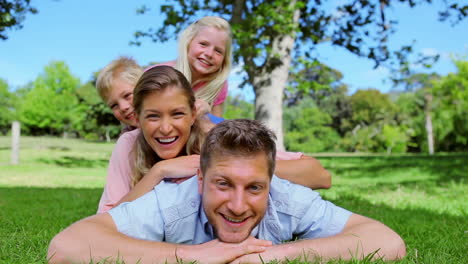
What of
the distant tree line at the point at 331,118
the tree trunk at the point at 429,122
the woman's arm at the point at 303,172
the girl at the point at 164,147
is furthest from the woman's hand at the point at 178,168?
the tree trunk at the point at 429,122

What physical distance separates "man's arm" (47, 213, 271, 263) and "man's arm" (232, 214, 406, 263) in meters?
0.08

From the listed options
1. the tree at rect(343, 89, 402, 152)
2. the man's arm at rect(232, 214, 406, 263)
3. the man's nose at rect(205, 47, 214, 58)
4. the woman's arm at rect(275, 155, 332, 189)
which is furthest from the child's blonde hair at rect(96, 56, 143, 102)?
the tree at rect(343, 89, 402, 152)

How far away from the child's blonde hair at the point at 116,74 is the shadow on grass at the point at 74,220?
4.36ft

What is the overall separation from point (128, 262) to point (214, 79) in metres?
2.06

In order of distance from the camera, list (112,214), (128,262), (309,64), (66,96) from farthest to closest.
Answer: (66,96)
(309,64)
(112,214)
(128,262)

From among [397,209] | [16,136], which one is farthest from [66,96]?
[397,209]

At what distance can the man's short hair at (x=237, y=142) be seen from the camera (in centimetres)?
254

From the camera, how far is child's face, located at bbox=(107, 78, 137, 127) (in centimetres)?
394

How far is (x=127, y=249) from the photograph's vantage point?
2459mm

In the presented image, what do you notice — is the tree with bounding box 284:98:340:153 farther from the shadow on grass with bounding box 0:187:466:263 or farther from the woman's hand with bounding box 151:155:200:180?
the woman's hand with bounding box 151:155:200:180

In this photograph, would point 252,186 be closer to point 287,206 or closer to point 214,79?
point 287,206

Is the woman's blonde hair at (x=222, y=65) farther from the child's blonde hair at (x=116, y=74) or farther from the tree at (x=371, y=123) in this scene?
the tree at (x=371, y=123)

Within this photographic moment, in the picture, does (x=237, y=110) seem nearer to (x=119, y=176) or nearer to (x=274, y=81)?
(x=274, y=81)

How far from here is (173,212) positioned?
2795 millimetres
